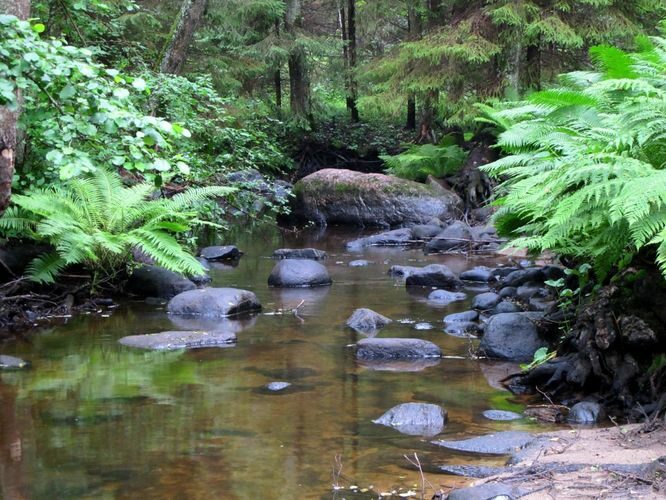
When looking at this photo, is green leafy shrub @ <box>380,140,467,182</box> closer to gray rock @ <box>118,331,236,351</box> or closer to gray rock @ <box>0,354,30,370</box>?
gray rock @ <box>118,331,236,351</box>

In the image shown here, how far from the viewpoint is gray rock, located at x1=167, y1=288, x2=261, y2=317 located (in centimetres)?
885

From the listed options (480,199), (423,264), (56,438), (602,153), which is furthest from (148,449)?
(480,199)

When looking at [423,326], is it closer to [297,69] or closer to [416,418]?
[416,418]

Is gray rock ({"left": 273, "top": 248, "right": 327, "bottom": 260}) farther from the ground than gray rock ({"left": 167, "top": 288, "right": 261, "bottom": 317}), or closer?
closer

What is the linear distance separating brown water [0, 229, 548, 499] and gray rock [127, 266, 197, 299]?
898 mm

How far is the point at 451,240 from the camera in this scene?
13719mm

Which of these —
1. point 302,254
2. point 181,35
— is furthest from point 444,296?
point 181,35

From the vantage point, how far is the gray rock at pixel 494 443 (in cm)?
484

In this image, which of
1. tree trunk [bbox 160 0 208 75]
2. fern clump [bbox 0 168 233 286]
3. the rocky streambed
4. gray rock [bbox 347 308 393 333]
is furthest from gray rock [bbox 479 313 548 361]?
tree trunk [bbox 160 0 208 75]

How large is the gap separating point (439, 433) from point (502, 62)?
40.7ft

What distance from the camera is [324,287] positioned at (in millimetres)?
10477

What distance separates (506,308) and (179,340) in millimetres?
3257

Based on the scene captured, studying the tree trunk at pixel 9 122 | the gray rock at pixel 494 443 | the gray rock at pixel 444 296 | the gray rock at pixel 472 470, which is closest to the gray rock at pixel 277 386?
the gray rock at pixel 494 443

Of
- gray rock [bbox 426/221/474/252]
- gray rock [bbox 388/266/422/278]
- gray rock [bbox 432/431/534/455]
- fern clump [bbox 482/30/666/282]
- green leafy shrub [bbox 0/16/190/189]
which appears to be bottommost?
gray rock [bbox 426/221/474/252]
